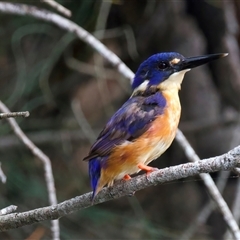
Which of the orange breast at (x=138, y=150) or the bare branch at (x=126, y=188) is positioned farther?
the orange breast at (x=138, y=150)

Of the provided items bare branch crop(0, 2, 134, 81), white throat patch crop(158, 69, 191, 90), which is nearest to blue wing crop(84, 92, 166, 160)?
white throat patch crop(158, 69, 191, 90)

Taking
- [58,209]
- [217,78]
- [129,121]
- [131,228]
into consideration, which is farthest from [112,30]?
[58,209]

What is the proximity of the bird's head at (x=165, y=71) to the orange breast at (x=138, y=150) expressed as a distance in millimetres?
259

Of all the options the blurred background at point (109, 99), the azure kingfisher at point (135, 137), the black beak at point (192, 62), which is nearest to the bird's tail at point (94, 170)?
the azure kingfisher at point (135, 137)

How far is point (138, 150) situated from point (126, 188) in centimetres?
30

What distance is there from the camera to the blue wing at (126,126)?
6.62 ft

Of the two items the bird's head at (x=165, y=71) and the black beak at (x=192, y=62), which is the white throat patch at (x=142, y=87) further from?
the black beak at (x=192, y=62)

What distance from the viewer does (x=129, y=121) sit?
204cm

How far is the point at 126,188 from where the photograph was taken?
1716 mm

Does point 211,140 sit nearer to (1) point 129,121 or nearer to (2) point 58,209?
(1) point 129,121

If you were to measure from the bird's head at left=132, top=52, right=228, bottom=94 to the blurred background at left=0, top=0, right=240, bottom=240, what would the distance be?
90 cm

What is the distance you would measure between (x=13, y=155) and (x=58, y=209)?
1933mm

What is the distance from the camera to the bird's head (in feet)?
7.33

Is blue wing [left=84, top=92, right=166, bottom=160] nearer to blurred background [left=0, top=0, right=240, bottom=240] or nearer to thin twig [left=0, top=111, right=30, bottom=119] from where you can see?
thin twig [left=0, top=111, right=30, bottom=119]
